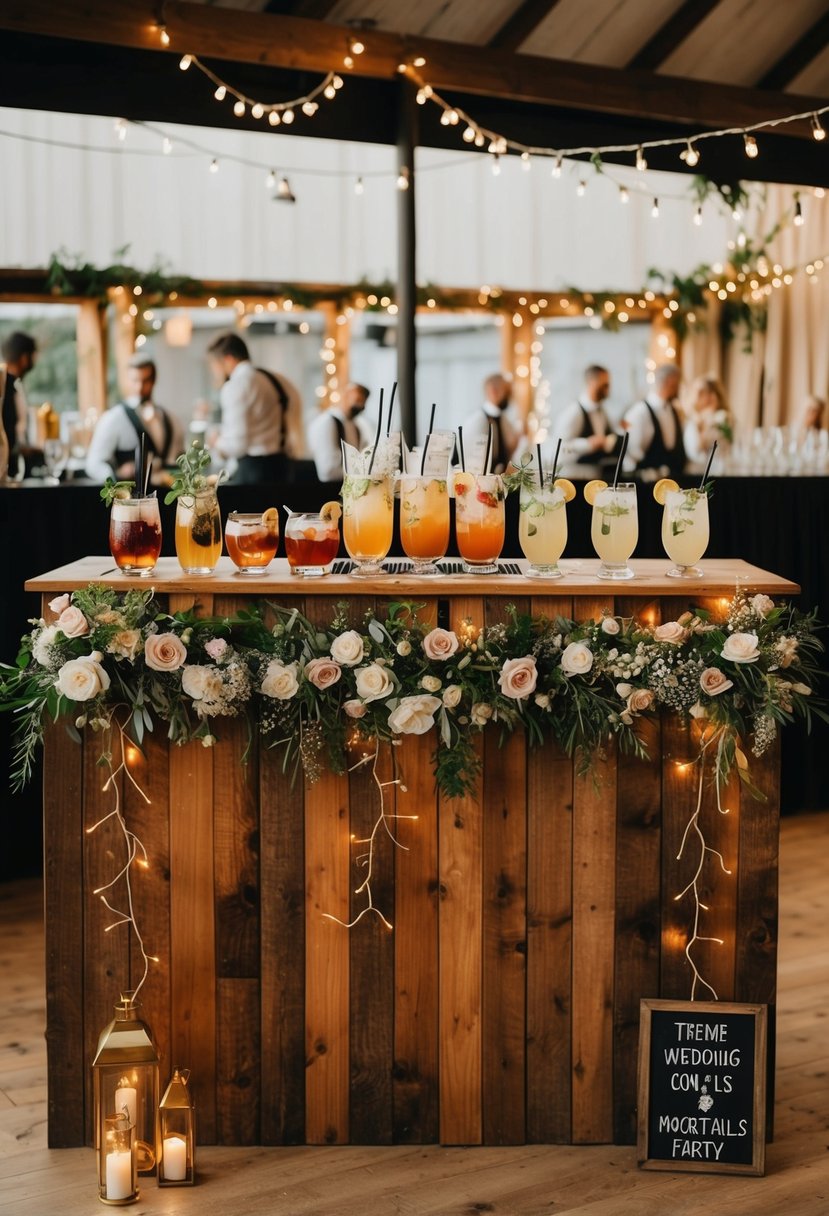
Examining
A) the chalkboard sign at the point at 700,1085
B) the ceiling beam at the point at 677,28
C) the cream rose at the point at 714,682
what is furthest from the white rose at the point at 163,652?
the ceiling beam at the point at 677,28

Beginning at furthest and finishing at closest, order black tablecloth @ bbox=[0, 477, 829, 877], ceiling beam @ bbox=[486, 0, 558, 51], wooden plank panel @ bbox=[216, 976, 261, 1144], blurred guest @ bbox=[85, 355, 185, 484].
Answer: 1. blurred guest @ bbox=[85, 355, 185, 484]
2. ceiling beam @ bbox=[486, 0, 558, 51]
3. black tablecloth @ bbox=[0, 477, 829, 877]
4. wooden plank panel @ bbox=[216, 976, 261, 1144]

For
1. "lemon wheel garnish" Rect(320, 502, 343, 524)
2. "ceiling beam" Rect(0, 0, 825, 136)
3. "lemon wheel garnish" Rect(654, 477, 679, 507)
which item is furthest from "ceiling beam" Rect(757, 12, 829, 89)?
"lemon wheel garnish" Rect(320, 502, 343, 524)

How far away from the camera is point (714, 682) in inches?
96.9

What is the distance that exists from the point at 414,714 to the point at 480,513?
0.44m

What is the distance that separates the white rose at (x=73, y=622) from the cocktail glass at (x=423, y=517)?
0.63 metres

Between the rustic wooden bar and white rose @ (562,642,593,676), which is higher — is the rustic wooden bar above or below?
below

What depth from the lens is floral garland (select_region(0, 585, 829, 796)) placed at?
245 centimetres

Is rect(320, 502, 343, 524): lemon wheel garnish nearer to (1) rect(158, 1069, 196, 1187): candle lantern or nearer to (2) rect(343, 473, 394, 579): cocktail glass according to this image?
(2) rect(343, 473, 394, 579): cocktail glass

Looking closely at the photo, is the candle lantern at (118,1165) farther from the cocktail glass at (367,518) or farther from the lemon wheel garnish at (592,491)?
the lemon wheel garnish at (592,491)

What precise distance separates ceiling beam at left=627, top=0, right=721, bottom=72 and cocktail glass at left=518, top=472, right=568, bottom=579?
4925mm

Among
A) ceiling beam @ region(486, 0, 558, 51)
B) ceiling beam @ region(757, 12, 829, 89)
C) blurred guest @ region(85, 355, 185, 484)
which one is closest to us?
ceiling beam @ region(486, 0, 558, 51)

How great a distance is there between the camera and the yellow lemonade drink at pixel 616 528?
103 inches

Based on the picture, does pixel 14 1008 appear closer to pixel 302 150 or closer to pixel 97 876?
pixel 97 876

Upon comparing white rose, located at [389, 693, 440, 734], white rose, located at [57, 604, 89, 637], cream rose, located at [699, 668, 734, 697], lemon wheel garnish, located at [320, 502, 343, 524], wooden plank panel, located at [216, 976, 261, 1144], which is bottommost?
wooden plank panel, located at [216, 976, 261, 1144]
